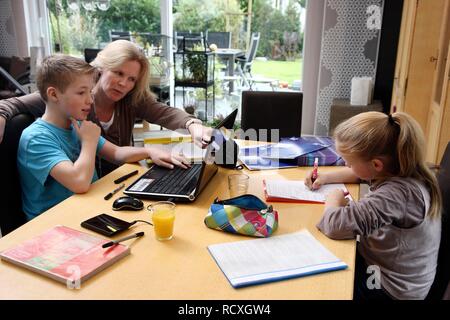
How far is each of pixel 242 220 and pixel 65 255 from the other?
0.47 meters

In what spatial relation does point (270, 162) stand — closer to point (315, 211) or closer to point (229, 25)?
point (315, 211)

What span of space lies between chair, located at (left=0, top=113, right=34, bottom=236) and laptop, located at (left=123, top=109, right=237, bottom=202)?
0.40m

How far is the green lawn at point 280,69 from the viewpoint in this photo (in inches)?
198

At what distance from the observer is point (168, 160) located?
5.68 feet

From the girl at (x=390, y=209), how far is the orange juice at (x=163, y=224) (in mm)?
437

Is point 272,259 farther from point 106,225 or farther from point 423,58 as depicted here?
point 423,58

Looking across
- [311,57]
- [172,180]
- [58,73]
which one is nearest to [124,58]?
[58,73]

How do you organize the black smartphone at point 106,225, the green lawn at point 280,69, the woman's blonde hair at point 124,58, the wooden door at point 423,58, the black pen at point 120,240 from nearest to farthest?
the black pen at point 120,240 < the black smartphone at point 106,225 < the woman's blonde hair at point 124,58 < the wooden door at point 423,58 < the green lawn at point 280,69

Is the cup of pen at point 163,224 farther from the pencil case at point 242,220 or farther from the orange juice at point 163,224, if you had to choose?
the pencil case at point 242,220

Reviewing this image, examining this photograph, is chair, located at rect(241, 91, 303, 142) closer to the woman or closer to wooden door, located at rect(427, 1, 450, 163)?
the woman

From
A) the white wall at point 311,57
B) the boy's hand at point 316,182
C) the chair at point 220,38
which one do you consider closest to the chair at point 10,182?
the boy's hand at point 316,182

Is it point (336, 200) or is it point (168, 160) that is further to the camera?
point (168, 160)
